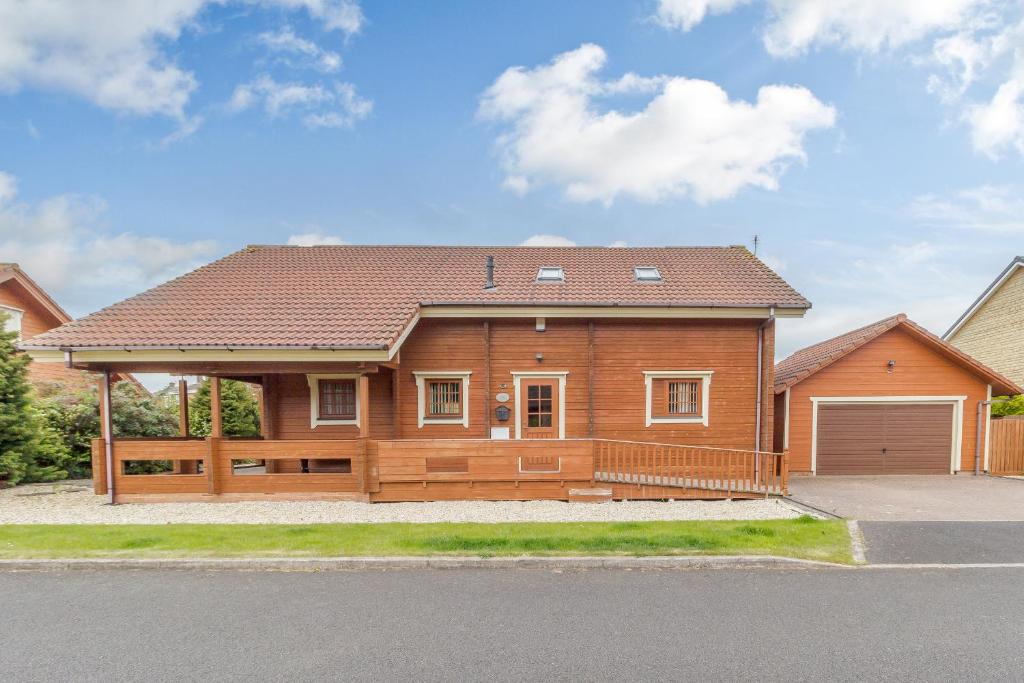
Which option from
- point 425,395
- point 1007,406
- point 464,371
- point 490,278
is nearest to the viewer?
point 464,371

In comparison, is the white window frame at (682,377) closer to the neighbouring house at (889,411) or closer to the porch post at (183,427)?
the neighbouring house at (889,411)

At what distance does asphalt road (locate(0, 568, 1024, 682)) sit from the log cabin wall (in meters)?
Answer: 6.04

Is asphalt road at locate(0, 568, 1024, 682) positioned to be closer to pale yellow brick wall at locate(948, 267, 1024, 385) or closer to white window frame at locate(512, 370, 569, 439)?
white window frame at locate(512, 370, 569, 439)

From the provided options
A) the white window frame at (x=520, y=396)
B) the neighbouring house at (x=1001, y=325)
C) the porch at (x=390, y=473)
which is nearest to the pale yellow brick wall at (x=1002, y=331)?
the neighbouring house at (x=1001, y=325)

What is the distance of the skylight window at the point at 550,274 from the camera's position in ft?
43.4

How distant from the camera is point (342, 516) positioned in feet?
28.5

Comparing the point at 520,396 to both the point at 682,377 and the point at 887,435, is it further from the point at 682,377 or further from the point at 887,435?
the point at 887,435

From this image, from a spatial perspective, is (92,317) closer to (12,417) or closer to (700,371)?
(12,417)

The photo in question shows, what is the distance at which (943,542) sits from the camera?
7.05 metres

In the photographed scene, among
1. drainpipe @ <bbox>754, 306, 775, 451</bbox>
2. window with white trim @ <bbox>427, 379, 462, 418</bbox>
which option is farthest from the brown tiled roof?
window with white trim @ <bbox>427, 379, 462, 418</bbox>

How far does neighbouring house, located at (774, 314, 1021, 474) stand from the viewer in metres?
13.3

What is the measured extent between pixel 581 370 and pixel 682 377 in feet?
8.00

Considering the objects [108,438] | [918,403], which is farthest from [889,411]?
[108,438]

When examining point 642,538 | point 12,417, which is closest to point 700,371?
point 642,538
